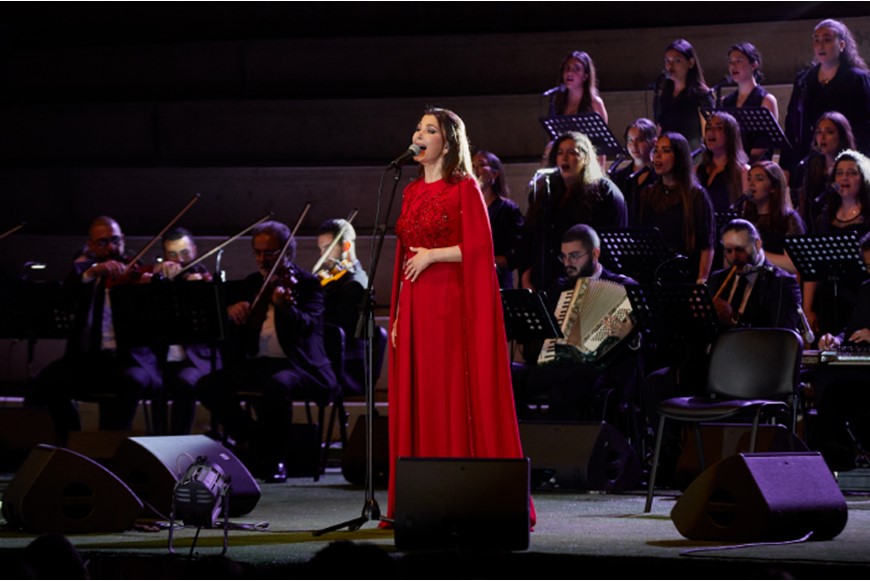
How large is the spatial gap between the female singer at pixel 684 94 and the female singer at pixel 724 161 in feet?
2.16

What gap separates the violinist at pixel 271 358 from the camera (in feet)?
23.1

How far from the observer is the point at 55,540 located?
3424 mm

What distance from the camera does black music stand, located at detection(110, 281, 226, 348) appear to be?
6.89 metres

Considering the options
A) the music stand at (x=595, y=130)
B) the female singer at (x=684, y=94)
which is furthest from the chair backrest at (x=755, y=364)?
the female singer at (x=684, y=94)

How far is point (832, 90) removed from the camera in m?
8.29

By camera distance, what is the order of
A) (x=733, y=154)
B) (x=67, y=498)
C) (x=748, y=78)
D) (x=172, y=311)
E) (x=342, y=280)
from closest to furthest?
(x=67, y=498)
(x=172, y=311)
(x=342, y=280)
(x=733, y=154)
(x=748, y=78)

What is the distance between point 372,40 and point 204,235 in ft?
6.70

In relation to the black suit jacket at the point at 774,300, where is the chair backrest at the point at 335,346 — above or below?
below

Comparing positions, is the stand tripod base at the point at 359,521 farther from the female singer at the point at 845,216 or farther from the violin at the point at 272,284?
the female singer at the point at 845,216

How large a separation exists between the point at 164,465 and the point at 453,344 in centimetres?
115

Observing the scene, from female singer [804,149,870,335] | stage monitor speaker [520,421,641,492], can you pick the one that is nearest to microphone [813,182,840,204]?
female singer [804,149,870,335]

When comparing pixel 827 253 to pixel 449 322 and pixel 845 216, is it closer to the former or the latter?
pixel 845 216

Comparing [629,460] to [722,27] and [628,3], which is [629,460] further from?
[628,3]

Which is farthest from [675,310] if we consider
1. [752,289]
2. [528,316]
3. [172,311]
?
[172,311]
